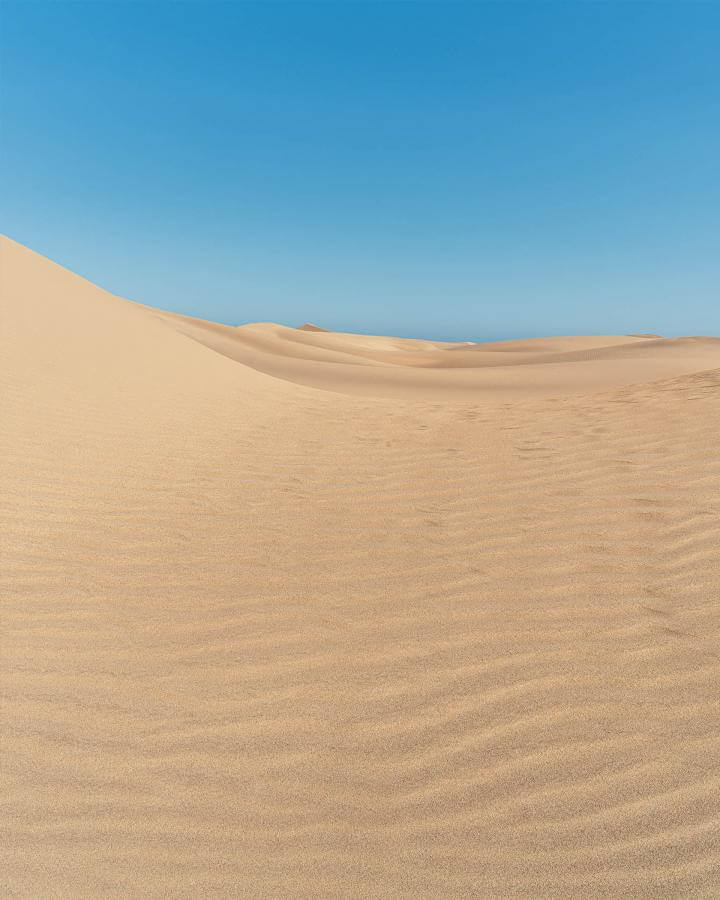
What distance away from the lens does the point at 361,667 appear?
9.16 ft

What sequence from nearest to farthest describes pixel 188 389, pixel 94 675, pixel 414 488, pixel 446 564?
pixel 94 675 → pixel 446 564 → pixel 414 488 → pixel 188 389

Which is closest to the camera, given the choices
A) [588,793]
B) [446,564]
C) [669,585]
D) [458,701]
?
[588,793]

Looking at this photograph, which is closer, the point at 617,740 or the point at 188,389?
the point at 617,740

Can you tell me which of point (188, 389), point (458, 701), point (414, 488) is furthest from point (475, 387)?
point (458, 701)

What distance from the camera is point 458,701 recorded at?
2521mm

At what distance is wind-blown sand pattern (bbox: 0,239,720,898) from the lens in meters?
1.89

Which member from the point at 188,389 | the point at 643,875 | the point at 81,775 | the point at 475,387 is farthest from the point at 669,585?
the point at 475,387

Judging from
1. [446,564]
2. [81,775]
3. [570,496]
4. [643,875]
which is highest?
[570,496]

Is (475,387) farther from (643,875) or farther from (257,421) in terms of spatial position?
(643,875)

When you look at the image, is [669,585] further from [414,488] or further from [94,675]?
[94,675]

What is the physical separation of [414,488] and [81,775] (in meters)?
3.36

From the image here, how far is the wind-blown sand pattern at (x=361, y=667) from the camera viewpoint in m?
1.89

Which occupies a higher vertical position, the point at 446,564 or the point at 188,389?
the point at 188,389

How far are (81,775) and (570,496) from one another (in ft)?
11.5
